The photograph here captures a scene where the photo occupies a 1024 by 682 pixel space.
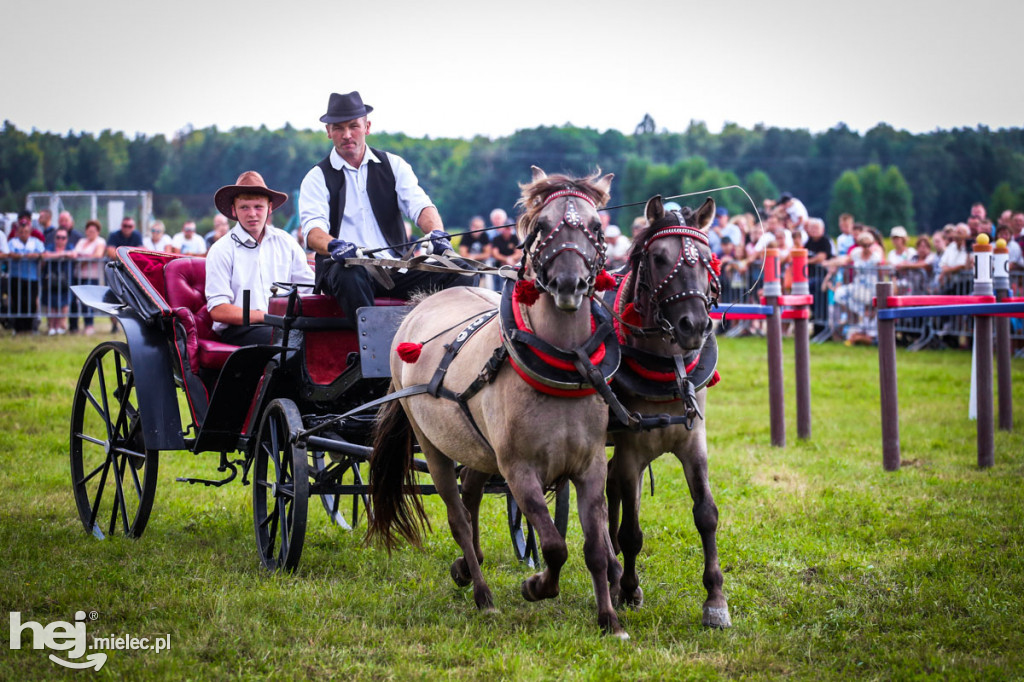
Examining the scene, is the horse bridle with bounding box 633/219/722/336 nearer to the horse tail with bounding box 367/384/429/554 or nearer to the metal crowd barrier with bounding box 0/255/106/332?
the horse tail with bounding box 367/384/429/554

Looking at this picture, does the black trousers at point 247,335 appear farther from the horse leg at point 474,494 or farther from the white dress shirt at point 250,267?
the horse leg at point 474,494

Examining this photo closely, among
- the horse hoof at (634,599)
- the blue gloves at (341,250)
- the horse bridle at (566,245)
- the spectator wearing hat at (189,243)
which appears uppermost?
the spectator wearing hat at (189,243)

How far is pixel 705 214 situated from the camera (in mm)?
4527

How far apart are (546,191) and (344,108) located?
7.74 feet

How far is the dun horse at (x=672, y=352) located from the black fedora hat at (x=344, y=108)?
2.26 metres

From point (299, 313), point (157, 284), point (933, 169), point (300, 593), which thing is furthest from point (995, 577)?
point (933, 169)

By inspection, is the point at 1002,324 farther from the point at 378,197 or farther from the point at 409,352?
the point at 409,352

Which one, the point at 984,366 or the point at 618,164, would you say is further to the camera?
the point at 618,164

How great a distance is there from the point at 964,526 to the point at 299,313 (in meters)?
3.99

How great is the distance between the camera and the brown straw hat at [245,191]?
6.47m

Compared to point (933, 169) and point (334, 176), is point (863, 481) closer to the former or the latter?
point (334, 176)

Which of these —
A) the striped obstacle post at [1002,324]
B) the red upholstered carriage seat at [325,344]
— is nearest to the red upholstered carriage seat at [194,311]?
the red upholstered carriage seat at [325,344]

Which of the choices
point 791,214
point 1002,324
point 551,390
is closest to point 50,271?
point 791,214

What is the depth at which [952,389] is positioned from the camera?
38.9ft
